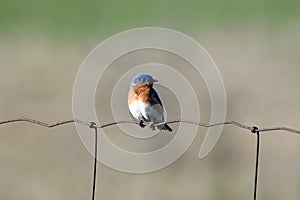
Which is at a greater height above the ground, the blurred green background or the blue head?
the blurred green background

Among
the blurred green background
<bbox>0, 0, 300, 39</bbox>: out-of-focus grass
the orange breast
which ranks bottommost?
the orange breast

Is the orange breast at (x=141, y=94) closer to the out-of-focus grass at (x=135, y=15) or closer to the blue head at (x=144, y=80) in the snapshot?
the blue head at (x=144, y=80)

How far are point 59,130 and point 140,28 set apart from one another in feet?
5.56

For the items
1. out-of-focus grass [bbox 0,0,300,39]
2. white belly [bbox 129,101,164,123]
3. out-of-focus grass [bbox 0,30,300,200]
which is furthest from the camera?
out-of-focus grass [bbox 0,0,300,39]

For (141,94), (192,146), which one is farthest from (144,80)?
(192,146)

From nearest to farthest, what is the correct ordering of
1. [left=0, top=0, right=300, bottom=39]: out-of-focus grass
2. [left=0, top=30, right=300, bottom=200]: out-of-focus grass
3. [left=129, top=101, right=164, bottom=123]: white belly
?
1. [left=129, top=101, right=164, bottom=123]: white belly
2. [left=0, top=30, right=300, bottom=200]: out-of-focus grass
3. [left=0, top=0, right=300, bottom=39]: out-of-focus grass

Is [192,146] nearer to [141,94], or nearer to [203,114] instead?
[203,114]

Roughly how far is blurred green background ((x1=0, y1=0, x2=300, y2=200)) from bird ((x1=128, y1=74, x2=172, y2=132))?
1309 millimetres

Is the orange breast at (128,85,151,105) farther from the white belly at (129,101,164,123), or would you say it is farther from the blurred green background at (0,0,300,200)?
the blurred green background at (0,0,300,200)

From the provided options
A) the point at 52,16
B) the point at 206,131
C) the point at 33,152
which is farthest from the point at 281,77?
the point at 52,16

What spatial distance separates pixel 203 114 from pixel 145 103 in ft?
6.04

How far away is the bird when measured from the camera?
2.40 metres

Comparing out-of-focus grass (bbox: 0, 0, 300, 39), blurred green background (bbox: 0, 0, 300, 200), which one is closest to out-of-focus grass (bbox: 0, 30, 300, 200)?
blurred green background (bbox: 0, 0, 300, 200)

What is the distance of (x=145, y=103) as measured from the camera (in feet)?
7.94
